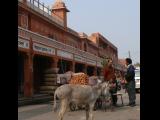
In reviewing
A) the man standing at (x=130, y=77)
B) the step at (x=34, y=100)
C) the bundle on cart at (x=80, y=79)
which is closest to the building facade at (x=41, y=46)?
the step at (x=34, y=100)

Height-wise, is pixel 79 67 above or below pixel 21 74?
above

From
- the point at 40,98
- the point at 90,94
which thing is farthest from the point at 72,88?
the point at 40,98

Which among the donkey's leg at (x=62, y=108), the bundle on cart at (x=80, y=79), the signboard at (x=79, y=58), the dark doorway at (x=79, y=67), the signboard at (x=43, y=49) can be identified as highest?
the signboard at (x=43, y=49)

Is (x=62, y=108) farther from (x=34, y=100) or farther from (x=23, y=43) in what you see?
(x=34, y=100)

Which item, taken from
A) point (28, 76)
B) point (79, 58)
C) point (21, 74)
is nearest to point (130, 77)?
point (28, 76)

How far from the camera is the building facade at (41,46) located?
2191 cm

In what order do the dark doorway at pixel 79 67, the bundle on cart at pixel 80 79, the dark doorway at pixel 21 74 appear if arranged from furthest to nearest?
the dark doorway at pixel 79 67
the dark doorway at pixel 21 74
the bundle on cart at pixel 80 79

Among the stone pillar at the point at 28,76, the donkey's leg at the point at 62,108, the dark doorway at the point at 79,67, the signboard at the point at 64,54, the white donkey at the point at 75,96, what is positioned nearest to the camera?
the donkey's leg at the point at 62,108

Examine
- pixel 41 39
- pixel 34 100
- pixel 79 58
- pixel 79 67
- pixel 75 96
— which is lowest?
pixel 34 100

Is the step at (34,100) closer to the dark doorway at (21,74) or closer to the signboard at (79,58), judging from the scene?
the dark doorway at (21,74)

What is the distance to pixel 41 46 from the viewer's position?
23328 mm
